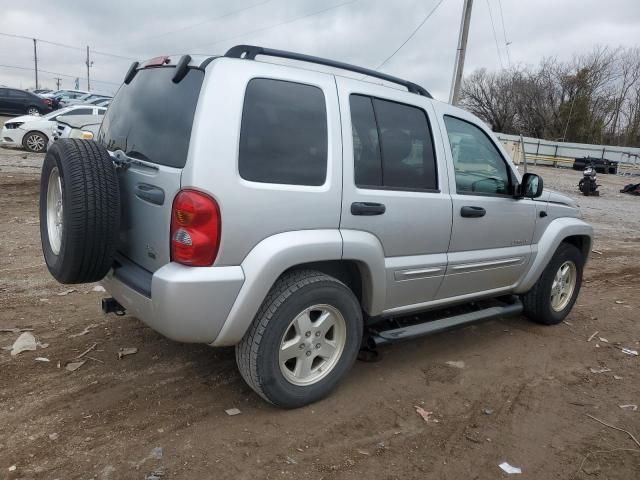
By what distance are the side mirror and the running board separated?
101 centimetres

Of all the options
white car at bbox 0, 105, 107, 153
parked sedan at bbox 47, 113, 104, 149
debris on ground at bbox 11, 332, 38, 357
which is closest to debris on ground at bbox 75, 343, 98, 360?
debris on ground at bbox 11, 332, 38, 357

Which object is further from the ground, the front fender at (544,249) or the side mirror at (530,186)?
the side mirror at (530,186)

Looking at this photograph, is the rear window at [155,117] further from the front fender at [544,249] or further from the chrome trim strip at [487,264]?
the front fender at [544,249]

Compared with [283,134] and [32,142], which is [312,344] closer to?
[283,134]

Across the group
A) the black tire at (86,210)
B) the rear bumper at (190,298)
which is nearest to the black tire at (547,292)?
the rear bumper at (190,298)

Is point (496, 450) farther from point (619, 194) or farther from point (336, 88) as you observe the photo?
point (619, 194)

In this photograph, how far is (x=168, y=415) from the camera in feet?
10.1

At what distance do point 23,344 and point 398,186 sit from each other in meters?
2.92

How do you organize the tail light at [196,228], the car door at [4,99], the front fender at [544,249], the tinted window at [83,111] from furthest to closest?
the car door at [4,99], the tinted window at [83,111], the front fender at [544,249], the tail light at [196,228]

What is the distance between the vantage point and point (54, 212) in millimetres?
3301

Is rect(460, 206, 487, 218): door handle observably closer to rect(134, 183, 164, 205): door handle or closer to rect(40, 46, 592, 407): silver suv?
rect(40, 46, 592, 407): silver suv

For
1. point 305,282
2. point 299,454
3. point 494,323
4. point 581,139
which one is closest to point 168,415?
point 299,454

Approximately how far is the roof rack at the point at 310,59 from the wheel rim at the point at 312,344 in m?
1.53

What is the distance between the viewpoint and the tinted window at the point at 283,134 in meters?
2.81
